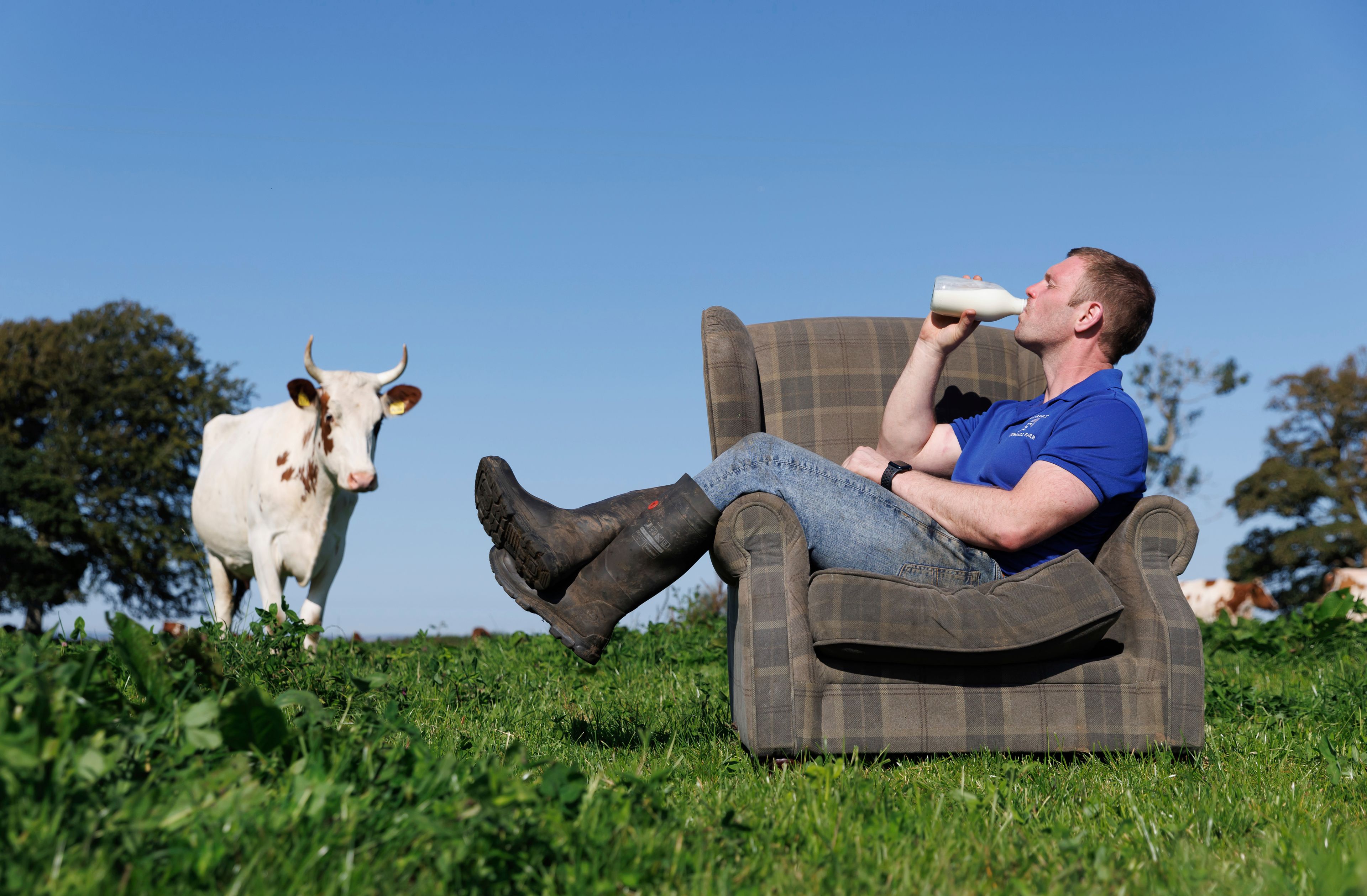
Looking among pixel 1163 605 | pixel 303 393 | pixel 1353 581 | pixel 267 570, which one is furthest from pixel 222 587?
pixel 1353 581

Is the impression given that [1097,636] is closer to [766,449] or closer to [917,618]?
[917,618]

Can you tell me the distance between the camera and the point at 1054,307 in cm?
395

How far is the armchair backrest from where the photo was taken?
4645 mm

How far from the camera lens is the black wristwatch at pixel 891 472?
3699 mm

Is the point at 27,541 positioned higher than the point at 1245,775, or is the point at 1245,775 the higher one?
the point at 27,541

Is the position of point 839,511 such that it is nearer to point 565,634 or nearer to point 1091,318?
point 565,634

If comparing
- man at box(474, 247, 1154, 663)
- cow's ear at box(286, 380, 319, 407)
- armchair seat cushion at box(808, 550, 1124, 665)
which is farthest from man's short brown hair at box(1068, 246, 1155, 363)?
cow's ear at box(286, 380, 319, 407)

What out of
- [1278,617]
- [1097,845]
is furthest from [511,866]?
[1278,617]

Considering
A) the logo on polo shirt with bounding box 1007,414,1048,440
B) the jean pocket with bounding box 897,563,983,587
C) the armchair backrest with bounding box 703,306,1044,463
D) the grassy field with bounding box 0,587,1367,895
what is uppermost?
the armchair backrest with bounding box 703,306,1044,463

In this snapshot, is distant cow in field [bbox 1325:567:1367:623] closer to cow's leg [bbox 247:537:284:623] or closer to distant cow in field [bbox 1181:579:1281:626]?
distant cow in field [bbox 1181:579:1281:626]

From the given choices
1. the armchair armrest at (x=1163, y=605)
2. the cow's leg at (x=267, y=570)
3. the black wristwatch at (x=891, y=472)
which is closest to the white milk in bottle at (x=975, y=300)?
the black wristwatch at (x=891, y=472)

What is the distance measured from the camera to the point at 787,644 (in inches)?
129

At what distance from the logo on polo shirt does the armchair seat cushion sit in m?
0.63

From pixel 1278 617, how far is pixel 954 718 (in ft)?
17.3
